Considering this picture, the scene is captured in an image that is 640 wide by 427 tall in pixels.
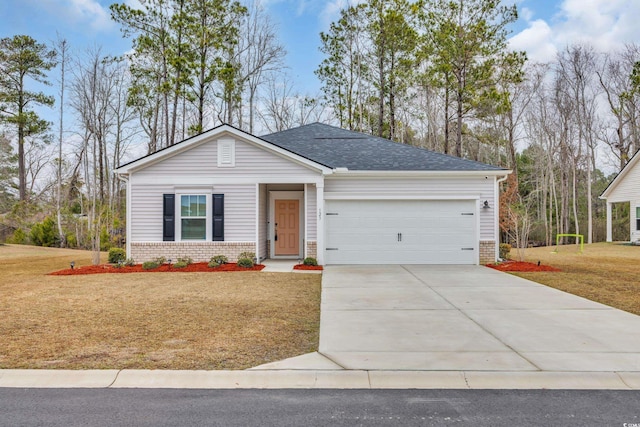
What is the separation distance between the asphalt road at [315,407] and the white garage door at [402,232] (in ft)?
32.5

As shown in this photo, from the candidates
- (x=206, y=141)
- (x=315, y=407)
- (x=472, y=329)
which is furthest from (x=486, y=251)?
(x=315, y=407)

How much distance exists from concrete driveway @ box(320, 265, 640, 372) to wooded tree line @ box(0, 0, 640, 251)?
49.8ft

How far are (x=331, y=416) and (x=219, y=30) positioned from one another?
24.5 metres

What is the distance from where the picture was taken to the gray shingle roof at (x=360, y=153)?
13.9m

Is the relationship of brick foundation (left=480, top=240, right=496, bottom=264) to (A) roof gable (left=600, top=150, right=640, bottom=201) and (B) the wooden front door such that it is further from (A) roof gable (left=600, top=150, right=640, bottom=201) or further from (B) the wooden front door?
(A) roof gable (left=600, top=150, right=640, bottom=201)

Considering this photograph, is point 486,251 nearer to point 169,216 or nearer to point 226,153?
point 226,153

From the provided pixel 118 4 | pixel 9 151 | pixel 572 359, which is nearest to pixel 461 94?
pixel 118 4

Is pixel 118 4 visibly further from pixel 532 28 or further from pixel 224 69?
pixel 532 28

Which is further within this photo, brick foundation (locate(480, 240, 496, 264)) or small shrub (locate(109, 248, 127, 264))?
brick foundation (locate(480, 240, 496, 264))

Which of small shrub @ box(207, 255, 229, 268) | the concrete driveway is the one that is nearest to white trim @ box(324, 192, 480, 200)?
small shrub @ box(207, 255, 229, 268)

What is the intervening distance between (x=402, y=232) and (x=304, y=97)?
726 inches

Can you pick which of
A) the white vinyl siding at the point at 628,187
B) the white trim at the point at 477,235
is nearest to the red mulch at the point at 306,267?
the white trim at the point at 477,235

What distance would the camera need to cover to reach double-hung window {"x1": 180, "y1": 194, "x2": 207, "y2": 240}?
13.4 meters

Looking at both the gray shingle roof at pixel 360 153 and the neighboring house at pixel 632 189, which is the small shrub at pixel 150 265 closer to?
the gray shingle roof at pixel 360 153
